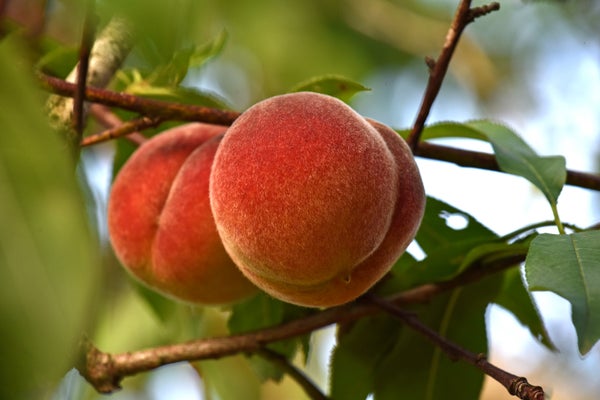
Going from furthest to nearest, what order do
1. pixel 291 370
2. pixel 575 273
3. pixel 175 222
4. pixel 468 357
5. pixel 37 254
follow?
1. pixel 291 370
2. pixel 175 222
3. pixel 468 357
4. pixel 575 273
5. pixel 37 254

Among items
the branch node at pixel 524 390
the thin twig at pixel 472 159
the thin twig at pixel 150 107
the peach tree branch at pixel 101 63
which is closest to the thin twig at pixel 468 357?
the branch node at pixel 524 390

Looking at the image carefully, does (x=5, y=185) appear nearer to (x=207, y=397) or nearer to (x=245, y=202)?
(x=245, y=202)

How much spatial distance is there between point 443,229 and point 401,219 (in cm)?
34

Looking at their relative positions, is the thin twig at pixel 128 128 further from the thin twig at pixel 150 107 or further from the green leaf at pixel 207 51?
the green leaf at pixel 207 51

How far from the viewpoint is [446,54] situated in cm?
104

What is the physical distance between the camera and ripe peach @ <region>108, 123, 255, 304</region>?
111 centimetres

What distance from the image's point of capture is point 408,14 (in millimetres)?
3494

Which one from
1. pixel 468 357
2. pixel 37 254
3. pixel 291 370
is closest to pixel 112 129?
pixel 291 370

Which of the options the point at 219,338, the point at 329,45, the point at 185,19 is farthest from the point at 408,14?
the point at 185,19


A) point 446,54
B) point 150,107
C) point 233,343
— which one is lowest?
point 233,343

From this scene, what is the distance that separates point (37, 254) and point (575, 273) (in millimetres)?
525

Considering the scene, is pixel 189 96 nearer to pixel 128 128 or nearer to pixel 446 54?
pixel 128 128

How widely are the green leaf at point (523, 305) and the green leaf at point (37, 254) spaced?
35.4 inches

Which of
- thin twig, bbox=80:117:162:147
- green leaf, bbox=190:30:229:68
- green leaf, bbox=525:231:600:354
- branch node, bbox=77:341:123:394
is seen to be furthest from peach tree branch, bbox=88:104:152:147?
green leaf, bbox=525:231:600:354
